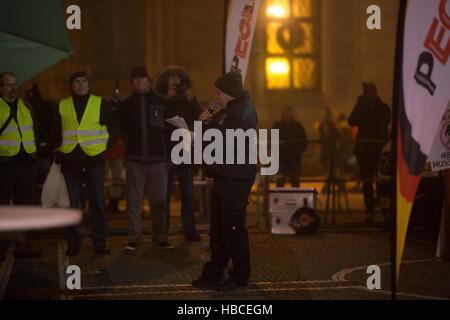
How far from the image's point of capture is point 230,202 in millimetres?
9203

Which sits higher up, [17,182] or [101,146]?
[101,146]

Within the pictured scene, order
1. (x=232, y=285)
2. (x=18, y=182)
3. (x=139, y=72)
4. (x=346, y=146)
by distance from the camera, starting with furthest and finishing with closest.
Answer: (x=346, y=146) → (x=139, y=72) → (x=18, y=182) → (x=232, y=285)

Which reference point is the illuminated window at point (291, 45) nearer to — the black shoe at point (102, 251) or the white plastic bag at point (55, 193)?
the black shoe at point (102, 251)

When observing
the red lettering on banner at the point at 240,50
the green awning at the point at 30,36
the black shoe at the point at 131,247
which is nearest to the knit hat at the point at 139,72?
the green awning at the point at 30,36

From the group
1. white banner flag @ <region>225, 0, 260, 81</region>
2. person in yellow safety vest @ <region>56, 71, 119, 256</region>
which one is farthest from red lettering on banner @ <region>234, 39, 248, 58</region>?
person in yellow safety vest @ <region>56, 71, 119, 256</region>

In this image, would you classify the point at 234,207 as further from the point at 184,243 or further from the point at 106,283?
the point at 184,243

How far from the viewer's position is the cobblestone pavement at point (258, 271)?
29.0ft

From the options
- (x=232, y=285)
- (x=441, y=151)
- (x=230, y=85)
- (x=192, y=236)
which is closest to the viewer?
(x=232, y=285)

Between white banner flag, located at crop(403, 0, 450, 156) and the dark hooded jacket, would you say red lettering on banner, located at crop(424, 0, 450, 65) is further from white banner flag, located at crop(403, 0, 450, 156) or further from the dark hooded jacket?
the dark hooded jacket

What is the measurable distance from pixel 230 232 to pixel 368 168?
20.0ft

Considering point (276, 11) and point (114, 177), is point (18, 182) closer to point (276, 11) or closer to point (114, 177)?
point (114, 177)

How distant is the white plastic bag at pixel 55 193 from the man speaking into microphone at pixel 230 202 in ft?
8.14

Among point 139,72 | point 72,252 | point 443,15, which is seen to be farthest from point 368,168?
point 443,15

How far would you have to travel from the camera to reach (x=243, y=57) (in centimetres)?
1145
